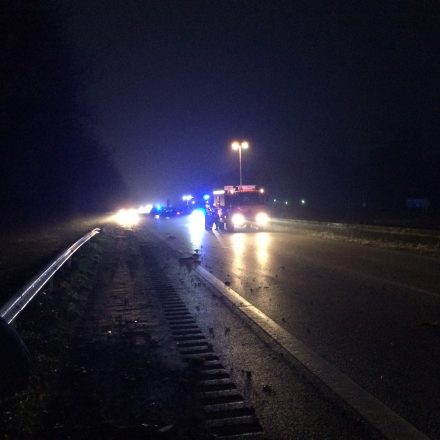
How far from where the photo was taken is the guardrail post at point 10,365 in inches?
179

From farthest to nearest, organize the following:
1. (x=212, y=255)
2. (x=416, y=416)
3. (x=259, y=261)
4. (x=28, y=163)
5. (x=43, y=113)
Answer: (x=28, y=163) < (x=43, y=113) < (x=212, y=255) < (x=259, y=261) < (x=416, y=416)

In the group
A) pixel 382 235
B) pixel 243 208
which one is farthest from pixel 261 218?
pixel 382 235

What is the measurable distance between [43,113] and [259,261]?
18.8 meters

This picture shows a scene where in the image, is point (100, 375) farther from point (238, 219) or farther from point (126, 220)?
point (126, 220)

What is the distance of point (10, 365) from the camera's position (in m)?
4.59

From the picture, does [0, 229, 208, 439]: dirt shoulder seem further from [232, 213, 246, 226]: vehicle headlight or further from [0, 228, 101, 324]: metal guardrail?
[232, 213, 246, 226]: vehicle headlight

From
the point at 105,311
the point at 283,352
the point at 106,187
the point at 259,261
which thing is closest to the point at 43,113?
the point at 259,261

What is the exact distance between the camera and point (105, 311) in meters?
9.69

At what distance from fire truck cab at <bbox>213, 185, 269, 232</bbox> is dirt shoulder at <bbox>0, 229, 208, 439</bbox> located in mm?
24451

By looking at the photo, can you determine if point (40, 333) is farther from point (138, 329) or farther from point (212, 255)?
point (212, 255)

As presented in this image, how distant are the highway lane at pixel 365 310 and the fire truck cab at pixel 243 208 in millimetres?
15836

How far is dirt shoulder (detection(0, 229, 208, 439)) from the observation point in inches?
180

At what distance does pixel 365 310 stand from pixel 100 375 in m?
5.17

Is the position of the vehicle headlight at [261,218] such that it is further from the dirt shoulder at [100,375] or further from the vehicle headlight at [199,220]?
the dirt shoulder at [100,375]
